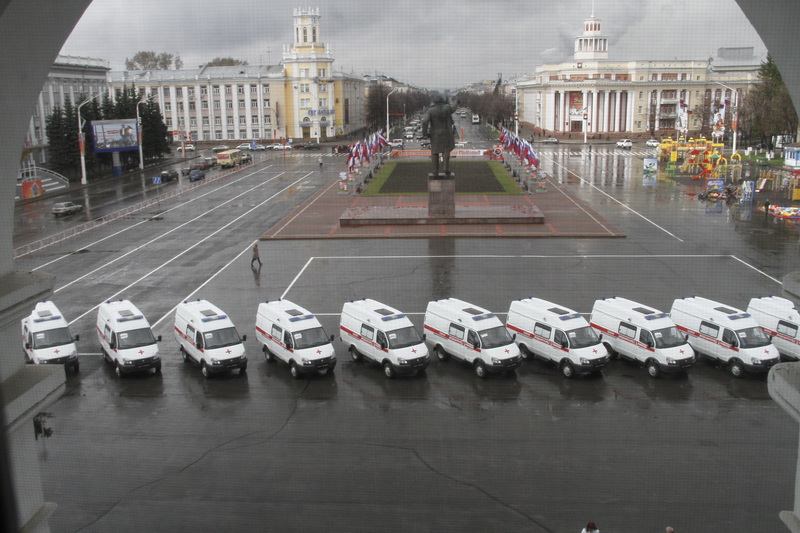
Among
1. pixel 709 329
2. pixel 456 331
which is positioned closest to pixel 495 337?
pixel 456 331

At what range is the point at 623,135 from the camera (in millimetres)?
65938

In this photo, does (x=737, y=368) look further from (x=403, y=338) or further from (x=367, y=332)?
(x=367, y=332)

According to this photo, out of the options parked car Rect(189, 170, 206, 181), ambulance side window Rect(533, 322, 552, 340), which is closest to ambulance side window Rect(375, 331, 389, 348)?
ambulance side window Rect(533, 322, 552, 340)

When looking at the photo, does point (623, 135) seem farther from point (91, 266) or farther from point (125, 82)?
point (91, 266)

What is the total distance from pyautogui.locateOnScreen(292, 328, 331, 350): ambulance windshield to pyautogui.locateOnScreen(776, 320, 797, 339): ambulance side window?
23.0 feet

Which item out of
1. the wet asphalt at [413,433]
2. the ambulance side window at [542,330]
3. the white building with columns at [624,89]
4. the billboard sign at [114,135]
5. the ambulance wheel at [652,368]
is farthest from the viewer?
the white building with columns at [624,89]

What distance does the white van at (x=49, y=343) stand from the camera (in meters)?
10.8

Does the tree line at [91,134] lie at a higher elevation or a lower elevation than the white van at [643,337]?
higher

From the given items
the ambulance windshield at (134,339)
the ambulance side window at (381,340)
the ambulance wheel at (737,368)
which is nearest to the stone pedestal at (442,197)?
the ambulance side window at (381,340)

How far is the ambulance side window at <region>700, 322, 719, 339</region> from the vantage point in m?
10.8

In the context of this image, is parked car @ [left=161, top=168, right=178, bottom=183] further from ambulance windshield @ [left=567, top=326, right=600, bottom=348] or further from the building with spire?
ambulance windshield @ [left=567, top=326, right=600, bottom=348]

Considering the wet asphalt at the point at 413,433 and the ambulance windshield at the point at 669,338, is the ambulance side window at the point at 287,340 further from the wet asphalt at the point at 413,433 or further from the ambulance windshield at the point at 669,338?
the ambulance windshield at the point at 669,338

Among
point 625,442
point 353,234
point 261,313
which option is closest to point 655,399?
point 625,442

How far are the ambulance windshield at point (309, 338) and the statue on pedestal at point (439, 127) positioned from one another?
505 inches
